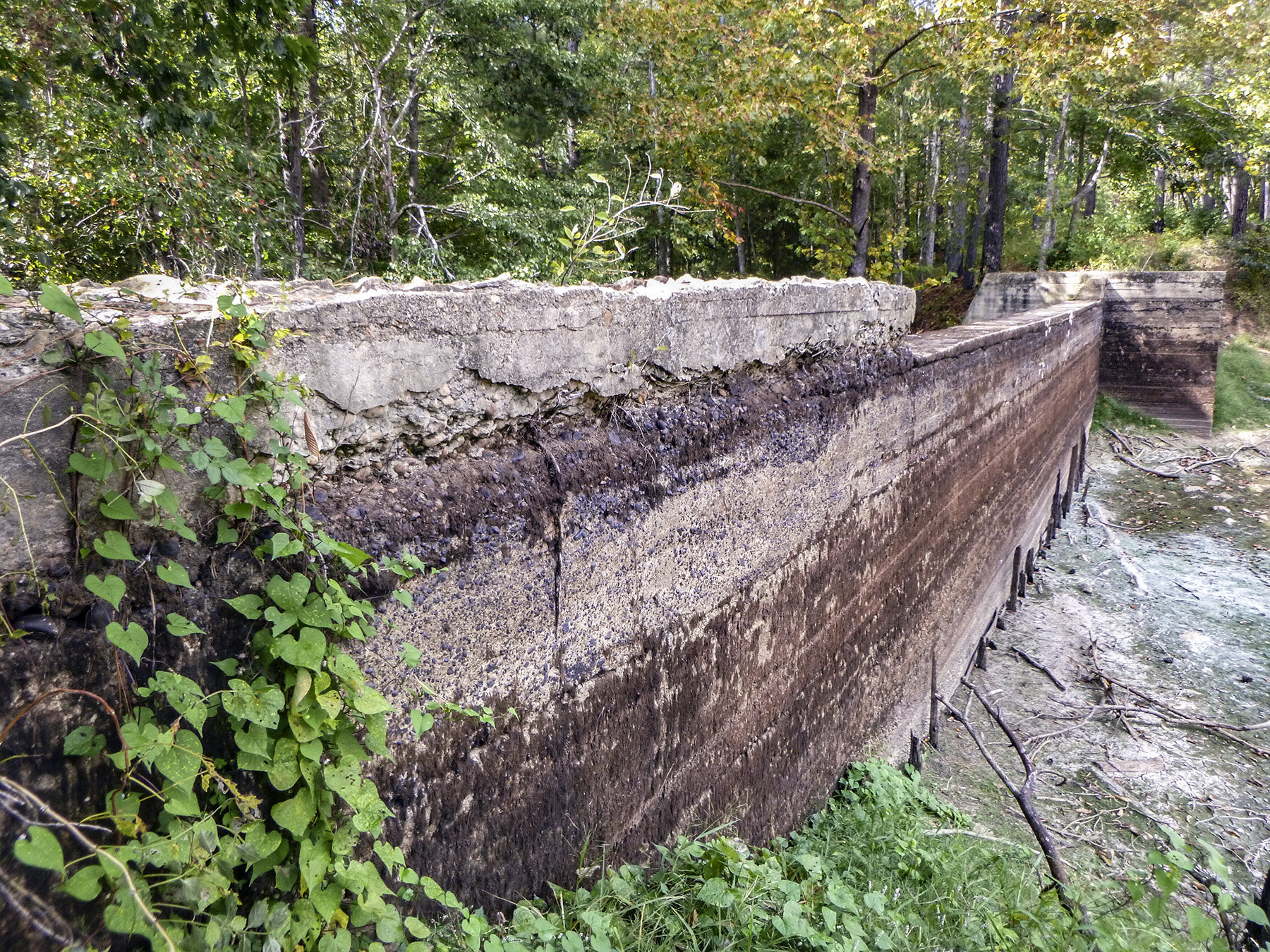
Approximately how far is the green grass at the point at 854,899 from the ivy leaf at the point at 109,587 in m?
0.99

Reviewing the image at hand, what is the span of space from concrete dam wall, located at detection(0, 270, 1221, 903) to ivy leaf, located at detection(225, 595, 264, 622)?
0.12ft

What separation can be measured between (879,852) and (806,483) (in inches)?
64.0

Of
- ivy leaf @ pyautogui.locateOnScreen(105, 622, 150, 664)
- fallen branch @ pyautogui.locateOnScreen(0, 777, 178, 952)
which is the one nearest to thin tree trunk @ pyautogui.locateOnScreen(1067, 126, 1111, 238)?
ivy leaf @ pyautogui.locateOnScreen(105, 622, 150, 664)

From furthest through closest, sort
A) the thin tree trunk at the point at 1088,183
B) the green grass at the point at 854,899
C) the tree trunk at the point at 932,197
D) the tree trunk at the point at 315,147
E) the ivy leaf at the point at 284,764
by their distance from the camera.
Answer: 1. the tree trunk at the point at 932,197
2. the thin tree trunk at the point at 1088,183
3. the tree trunk at the point at 315,147
4. the green grass at the point at 854,899
5. the ivy leaf at the point at 284,764

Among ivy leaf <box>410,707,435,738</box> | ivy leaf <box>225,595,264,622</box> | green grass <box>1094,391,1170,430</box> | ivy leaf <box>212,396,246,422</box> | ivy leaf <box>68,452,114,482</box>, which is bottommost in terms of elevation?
green grass <box>1094,391,1170,430</box>

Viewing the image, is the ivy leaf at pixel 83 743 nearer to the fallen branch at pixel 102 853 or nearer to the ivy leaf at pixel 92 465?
the fallen branch at pixel 102 853

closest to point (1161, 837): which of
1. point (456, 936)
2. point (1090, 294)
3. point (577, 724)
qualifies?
point (577, 724)

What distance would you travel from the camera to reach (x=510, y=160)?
8.74 metres

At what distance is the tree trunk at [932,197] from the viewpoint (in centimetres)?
1817

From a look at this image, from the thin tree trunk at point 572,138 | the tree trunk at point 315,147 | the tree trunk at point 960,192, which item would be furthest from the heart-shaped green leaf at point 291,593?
the tree trunk at point 960,192

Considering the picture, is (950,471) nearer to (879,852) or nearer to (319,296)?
(879,852)

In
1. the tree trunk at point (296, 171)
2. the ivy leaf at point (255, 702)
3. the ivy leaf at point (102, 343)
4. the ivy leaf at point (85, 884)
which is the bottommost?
the ivy leaf at point (85, 884)

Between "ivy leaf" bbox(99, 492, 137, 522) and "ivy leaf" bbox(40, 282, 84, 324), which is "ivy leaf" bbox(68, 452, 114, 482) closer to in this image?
"ivy leaf" bbox(99, 492, 137, 522)

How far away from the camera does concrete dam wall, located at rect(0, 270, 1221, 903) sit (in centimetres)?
141
